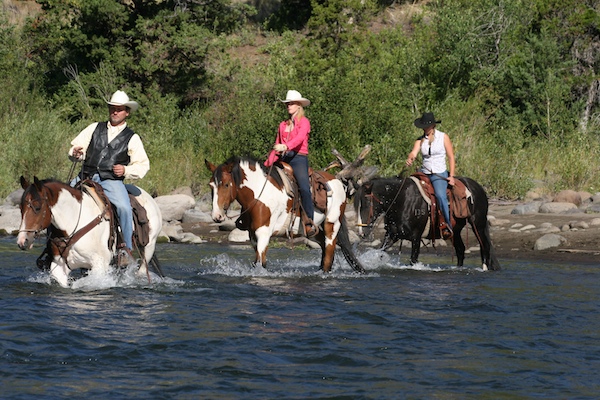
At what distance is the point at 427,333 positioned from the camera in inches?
378

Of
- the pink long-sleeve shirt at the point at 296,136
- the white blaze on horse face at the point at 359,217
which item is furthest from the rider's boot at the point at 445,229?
the pink long-sleeve shirt at the point at 296,136

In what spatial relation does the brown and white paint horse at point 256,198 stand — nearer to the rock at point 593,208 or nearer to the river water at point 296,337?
the river water at point 296,337

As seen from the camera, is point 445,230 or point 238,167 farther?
point 445,230

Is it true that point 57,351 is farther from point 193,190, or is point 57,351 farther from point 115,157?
point 193,190

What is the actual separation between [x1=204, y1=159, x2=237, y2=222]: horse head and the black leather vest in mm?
1622

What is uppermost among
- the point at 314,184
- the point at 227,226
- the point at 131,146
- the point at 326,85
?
the point at 326,85

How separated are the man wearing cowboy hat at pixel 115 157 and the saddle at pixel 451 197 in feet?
17.5

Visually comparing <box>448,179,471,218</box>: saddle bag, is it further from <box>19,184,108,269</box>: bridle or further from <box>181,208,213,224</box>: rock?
<box>181,208,213,224</box>: rock

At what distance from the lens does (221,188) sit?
12.3 meters

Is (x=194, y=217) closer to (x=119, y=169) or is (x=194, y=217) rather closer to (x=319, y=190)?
(x=319, y=190)

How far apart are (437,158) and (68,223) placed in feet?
21.2

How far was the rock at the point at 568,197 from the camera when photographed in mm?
22219

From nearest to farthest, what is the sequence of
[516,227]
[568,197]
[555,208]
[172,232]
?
1. [516,227]
2. [172,232]
3. [555,208]
4. [568,197]

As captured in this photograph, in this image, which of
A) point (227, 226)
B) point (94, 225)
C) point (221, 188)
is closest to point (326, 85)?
point (227, 226)
